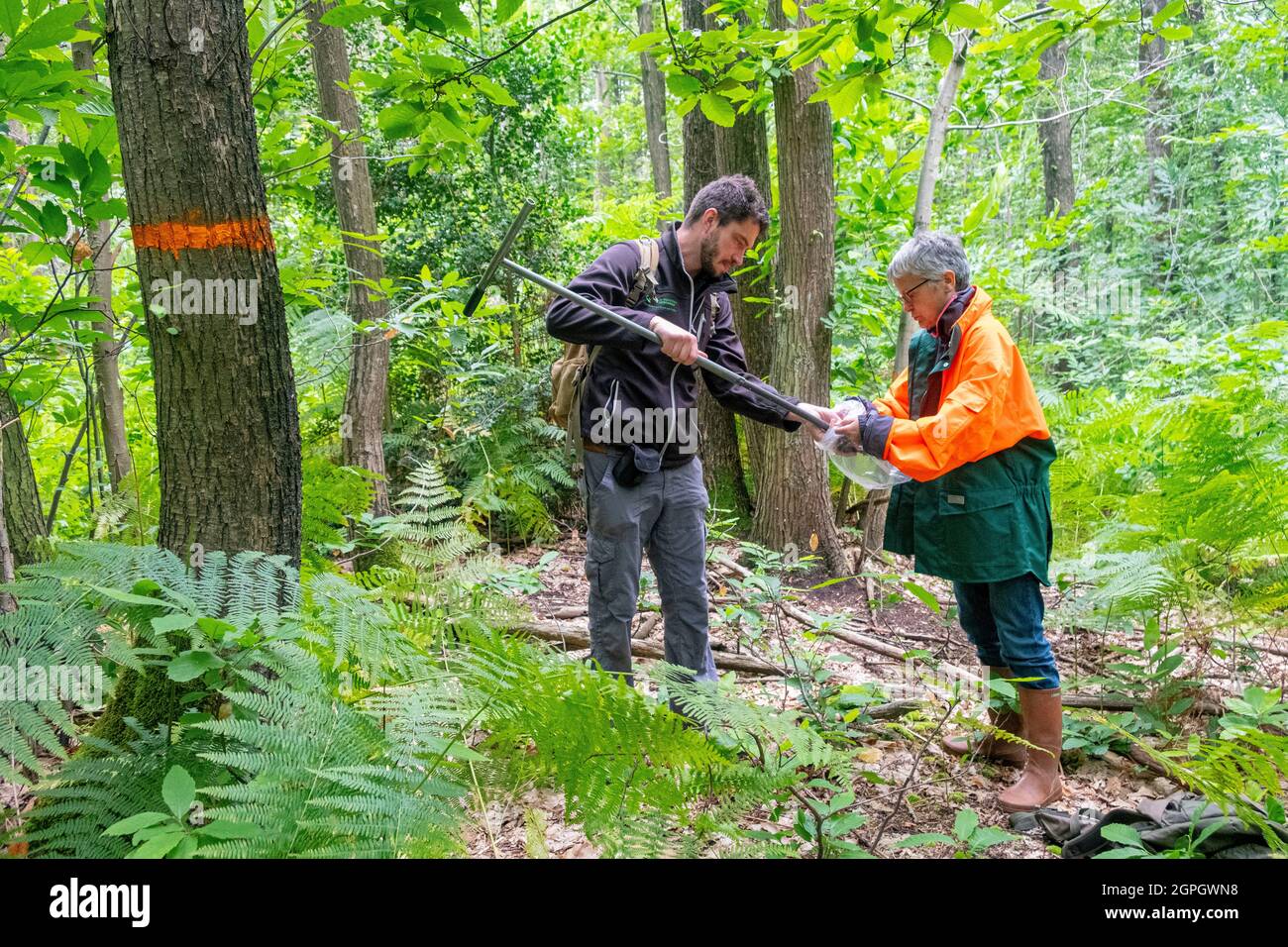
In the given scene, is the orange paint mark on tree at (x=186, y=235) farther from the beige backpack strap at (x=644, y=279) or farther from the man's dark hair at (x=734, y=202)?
the man's dark hair at (x=734, y=202)

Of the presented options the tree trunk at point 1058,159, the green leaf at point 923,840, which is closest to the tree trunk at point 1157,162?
the tree trunk at point 1058,159

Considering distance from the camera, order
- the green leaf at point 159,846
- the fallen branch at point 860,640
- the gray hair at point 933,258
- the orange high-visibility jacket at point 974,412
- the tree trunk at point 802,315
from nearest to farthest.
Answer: the green leaf at point 159,846
the orange high-visibility jacket at point 974,412
the gray hair at point 933,258
the fallen branch at point 860,640
the tree trunk at point 802,315

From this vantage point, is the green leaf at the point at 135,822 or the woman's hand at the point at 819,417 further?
the woman's hand at the point at 819,417

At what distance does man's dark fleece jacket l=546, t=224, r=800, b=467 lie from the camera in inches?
123

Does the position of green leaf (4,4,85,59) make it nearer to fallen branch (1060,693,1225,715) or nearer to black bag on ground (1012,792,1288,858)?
black bag on ground (1012,792,1288,858)

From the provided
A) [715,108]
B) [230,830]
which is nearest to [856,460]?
[715,108]

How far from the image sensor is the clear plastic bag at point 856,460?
10.6ft

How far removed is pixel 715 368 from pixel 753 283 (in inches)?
120

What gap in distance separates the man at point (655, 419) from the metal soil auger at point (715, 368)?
0.06 metres
